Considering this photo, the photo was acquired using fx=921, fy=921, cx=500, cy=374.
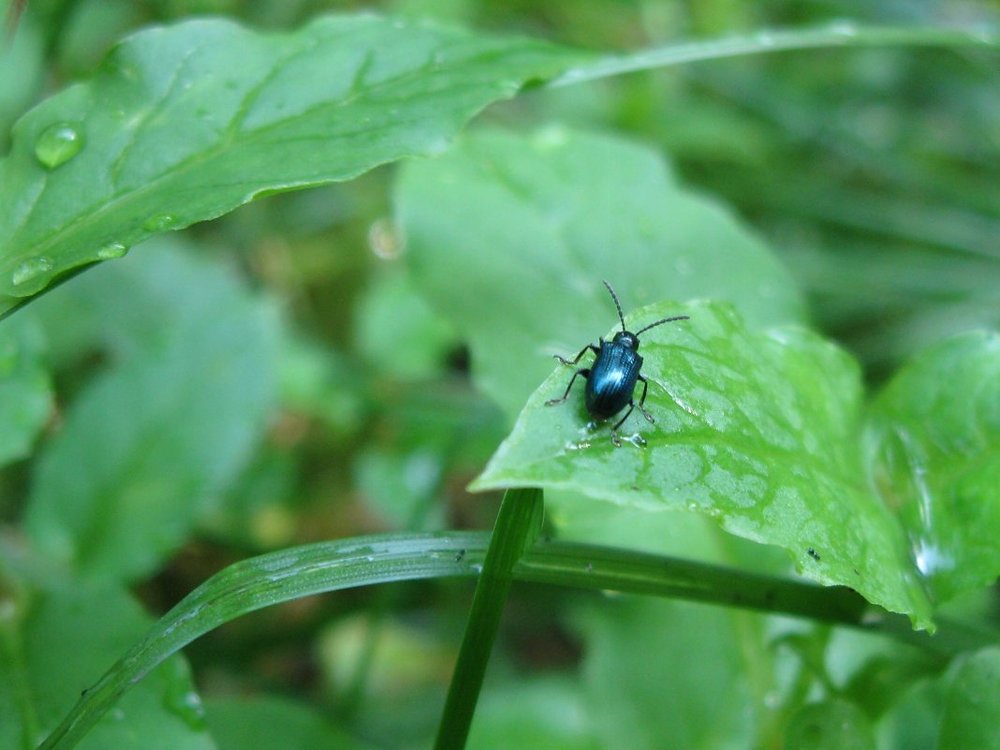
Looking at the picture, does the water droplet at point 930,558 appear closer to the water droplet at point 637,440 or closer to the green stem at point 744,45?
the water droplet at point 637,440

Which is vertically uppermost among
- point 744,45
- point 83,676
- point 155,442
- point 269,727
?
point 744,45

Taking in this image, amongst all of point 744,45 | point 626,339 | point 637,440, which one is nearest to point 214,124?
point 626,339

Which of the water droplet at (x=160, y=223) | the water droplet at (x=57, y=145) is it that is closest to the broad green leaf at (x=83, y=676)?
the water droplet at (x=160, y=223)

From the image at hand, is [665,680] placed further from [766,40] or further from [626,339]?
[766,40]

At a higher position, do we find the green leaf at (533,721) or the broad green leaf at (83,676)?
the broad green leaf at (83,676)

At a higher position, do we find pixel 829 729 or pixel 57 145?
pixel 57 145

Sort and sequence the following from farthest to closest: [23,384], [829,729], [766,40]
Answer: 1. [766,40]
2. [23,384]
3. [829,729]

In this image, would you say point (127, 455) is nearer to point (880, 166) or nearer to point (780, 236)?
point (780, 236)
